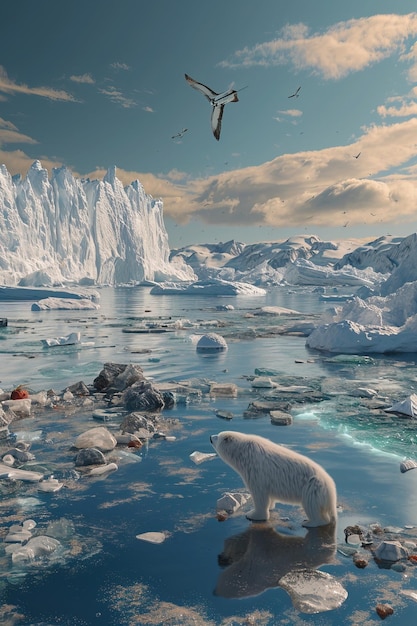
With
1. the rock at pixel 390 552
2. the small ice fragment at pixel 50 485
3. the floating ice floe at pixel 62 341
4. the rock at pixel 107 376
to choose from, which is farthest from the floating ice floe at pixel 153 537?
the floating ice floe at pixel 62 341

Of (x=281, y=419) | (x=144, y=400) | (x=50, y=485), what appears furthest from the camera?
(x=144, y=400)

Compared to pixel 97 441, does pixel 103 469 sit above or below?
below

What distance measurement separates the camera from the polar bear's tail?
441cm

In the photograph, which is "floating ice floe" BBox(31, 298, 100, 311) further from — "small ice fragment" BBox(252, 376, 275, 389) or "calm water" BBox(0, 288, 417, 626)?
"calm water" BBox(0, 288, 417, 626)

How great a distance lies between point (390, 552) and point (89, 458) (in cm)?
364

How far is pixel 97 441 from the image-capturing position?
6.75m

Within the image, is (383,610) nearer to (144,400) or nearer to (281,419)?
(281,419)

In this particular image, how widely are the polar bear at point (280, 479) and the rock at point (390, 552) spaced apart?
1.68ft

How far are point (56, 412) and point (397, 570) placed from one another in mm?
6464

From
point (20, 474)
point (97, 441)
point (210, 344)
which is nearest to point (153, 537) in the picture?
point (20, 474)

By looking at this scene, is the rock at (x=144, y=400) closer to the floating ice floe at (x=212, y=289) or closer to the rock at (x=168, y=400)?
the rock at (x=168, y=400)

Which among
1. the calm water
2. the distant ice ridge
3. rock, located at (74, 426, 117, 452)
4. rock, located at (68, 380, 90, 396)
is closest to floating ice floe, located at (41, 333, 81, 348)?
rock, located at (68, 380, 90, 396)

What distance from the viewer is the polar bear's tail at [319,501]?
441 cm

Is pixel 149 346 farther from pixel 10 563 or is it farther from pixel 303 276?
pixel 303 276
